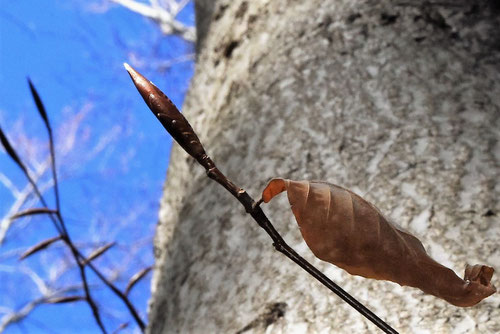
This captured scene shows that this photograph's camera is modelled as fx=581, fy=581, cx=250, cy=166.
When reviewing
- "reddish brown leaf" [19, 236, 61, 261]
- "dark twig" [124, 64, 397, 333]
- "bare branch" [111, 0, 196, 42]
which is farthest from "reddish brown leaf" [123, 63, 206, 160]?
"bare branch" [111, 0, 196, 42]

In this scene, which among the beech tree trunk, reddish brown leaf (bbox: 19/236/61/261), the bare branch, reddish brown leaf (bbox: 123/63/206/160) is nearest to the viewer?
reddish brown leaf (bbox: 123/63/206/160)

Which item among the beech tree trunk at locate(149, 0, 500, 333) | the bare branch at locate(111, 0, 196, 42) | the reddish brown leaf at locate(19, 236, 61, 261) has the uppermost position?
the bare branch at locate(111, 0, 196, 42)

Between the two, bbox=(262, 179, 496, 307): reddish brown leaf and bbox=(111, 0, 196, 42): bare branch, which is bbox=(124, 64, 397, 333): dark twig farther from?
bbox=(111, 0, 196, 42): bare branch

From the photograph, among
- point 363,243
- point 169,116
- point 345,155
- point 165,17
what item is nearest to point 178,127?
point 169,116

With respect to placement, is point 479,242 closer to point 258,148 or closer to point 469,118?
point 469,118

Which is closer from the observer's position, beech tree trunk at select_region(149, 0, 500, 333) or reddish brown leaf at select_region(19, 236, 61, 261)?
beech tree trunk at select_region(149, 0, 500, 333)

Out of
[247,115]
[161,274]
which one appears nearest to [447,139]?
[247,115]

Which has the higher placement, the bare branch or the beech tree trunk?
the bare branch

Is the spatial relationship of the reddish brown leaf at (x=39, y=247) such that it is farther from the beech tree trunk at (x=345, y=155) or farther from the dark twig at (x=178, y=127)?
the dark twig at (x=178, y=127)
